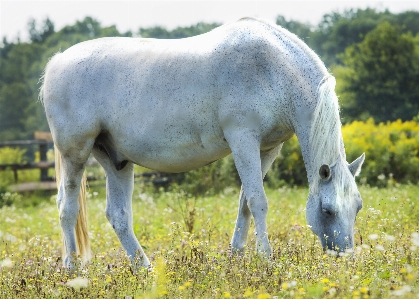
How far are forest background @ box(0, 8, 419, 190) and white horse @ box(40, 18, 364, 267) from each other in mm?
775

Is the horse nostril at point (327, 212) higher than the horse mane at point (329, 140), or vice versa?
the horse mane at point (329, 140)

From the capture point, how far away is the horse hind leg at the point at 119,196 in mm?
6039

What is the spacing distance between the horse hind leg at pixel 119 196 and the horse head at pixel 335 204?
1865mm

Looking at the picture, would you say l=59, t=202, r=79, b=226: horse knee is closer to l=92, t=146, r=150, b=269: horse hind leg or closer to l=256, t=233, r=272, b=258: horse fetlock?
l=92, t=146, r=150, b=269: horse hind leg

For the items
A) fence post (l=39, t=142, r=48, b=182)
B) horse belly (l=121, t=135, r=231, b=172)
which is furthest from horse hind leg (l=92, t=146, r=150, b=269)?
fence post (l=39, t=142, r=48, b=182)

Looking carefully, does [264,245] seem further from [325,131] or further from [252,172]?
[325,131]

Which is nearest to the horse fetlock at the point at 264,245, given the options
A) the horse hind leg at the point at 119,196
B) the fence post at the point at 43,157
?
the horse hind leg at the point at 119,196

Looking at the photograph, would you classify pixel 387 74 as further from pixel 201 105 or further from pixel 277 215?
pixel 201 105

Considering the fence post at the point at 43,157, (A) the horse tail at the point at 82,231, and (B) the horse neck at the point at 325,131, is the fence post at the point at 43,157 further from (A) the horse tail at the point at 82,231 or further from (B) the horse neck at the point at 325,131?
(B) the horse neck at the point at 325,131

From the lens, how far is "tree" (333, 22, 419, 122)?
40.4 m

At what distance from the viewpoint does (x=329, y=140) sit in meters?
4.89

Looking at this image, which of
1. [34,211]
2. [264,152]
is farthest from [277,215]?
[34,211]

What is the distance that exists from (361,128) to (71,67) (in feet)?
42.3

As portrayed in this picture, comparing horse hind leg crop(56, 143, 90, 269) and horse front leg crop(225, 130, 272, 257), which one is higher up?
horse front leg crop(225, 130, 272, 257)
